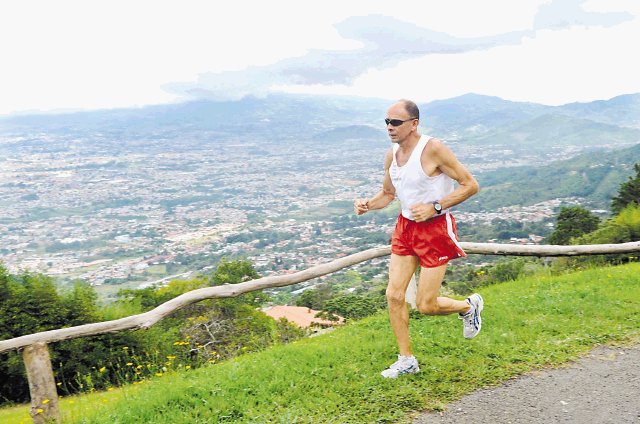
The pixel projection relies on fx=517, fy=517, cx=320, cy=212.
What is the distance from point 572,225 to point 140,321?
29688 mm

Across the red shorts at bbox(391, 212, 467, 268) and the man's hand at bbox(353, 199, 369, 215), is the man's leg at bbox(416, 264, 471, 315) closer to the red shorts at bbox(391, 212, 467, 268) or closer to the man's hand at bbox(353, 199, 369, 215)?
the red shorts at bbox(391, 212, 467, 268)

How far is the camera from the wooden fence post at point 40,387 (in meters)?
3.57

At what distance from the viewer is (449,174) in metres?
3.62

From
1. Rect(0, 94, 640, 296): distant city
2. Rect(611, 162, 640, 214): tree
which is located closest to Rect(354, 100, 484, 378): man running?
Rect(611, 162, 640, 214): tree

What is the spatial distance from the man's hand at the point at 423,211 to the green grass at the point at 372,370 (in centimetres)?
124

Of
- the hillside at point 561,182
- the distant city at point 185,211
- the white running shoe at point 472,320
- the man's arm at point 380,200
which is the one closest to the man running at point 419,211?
the man's arm at point 380,200

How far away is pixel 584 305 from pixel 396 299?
2.69 metres

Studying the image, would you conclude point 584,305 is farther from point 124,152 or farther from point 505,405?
point 124,152

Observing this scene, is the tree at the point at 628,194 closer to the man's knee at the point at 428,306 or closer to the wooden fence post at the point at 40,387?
the man's knee at the point at 428,306

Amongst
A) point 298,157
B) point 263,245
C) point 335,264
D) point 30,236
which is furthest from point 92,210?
point 335,264

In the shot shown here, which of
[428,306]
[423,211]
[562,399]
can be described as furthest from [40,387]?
[562,399]

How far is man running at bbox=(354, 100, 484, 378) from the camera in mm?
3604

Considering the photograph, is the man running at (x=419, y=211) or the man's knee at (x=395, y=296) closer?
the man running at (x=419, y=211)

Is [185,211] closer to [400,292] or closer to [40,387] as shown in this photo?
[40,387]
